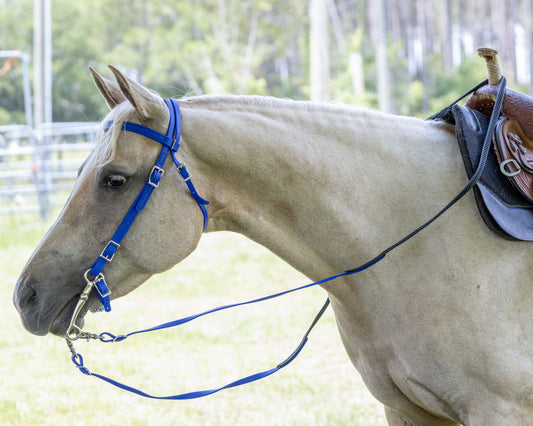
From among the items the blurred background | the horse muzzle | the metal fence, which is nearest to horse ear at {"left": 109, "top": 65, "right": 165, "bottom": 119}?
the horse muzzle

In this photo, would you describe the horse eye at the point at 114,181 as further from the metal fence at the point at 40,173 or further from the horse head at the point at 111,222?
the metal fence at the point at 40,173

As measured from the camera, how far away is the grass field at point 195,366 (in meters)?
4.44

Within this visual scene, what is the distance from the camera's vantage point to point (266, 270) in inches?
371

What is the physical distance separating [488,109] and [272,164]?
901mm

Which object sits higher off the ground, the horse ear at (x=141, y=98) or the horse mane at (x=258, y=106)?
the horse ear at (x=141, y=98)

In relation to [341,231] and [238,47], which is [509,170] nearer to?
[341,231]

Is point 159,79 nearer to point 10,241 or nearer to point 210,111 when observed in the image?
point 10,241

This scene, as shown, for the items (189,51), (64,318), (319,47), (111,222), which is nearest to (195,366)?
(64,318)

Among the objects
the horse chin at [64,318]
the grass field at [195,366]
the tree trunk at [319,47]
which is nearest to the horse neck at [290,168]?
the horse chin at [64,318]

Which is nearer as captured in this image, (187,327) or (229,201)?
(229,201)

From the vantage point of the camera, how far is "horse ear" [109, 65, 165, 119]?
2.09 m

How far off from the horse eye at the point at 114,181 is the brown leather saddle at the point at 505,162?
123 centimetres

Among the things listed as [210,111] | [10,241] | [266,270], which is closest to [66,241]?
[210,111]

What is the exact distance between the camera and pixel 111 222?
221 centimetres
